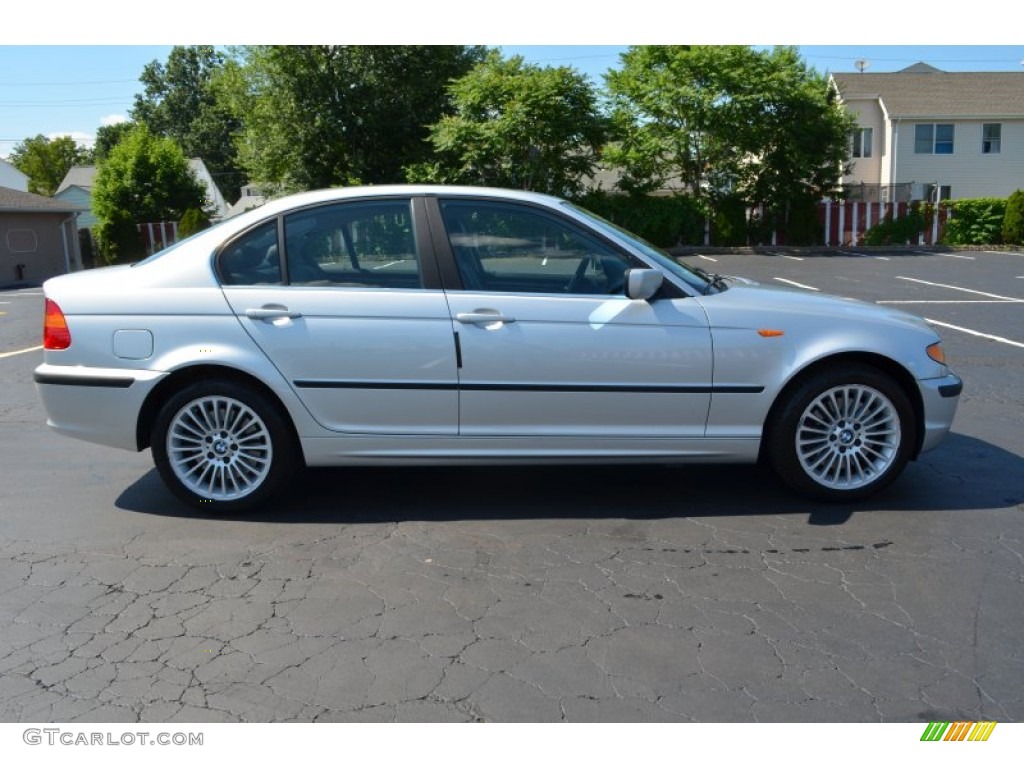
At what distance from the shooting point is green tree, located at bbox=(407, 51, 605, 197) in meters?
29.3

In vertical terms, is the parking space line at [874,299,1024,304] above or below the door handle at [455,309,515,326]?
below

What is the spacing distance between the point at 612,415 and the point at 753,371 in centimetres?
77

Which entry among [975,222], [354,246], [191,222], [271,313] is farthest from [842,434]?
[191,222]

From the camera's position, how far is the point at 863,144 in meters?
43.2

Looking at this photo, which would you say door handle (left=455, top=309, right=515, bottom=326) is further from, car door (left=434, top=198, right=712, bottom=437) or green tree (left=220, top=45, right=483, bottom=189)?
green tree (left=220, top=45, right=483, bottom=189)

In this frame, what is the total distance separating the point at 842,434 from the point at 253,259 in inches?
129

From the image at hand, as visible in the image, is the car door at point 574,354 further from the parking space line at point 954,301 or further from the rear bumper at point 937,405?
the parking space line at point 954,301

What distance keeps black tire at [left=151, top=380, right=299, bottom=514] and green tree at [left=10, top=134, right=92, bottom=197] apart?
8429cm

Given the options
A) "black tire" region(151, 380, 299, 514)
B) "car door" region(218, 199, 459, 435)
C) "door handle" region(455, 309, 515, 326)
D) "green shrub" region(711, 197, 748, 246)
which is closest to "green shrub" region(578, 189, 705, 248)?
"green shrub" region(711, 197, 748, 246)

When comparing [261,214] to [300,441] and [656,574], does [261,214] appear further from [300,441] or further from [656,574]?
→ [656,574]

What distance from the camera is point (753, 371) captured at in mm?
5043

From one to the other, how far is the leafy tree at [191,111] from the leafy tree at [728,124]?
169 feet

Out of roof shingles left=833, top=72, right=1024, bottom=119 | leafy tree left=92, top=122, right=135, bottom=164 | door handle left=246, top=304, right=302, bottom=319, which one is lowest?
door handle left=246, top=304, right=302, bottom=319

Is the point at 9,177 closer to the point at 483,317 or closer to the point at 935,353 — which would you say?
the point at 483,317
